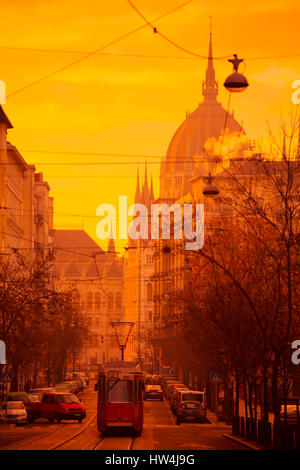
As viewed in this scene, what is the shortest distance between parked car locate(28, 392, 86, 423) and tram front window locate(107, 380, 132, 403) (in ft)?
53.6

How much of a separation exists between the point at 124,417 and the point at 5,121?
184ft

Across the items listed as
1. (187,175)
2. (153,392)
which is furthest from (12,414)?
(187,175)

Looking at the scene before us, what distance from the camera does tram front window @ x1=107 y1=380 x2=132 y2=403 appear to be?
49.5 metres

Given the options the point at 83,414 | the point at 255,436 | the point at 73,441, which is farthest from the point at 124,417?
the point at 83,414

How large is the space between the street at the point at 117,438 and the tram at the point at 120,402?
2.11 feet

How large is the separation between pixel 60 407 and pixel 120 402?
17530 millimetres

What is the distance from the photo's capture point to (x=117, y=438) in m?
47.8

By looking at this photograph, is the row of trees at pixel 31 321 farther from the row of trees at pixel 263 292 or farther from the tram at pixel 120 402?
the row of trees at pixel 263 292

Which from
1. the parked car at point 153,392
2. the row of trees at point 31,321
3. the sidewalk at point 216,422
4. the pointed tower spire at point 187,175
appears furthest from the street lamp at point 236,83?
the pointed tower spire at point 187,175

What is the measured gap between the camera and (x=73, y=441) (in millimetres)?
44625

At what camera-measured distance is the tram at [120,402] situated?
49.4m

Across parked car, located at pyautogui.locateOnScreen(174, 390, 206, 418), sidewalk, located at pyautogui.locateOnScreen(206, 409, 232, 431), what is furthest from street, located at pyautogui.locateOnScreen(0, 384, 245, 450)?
parked car, located at pyautogui.locateOnScreen(174, 390, 206, 418)

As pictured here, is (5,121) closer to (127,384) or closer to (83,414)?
(83,414)
